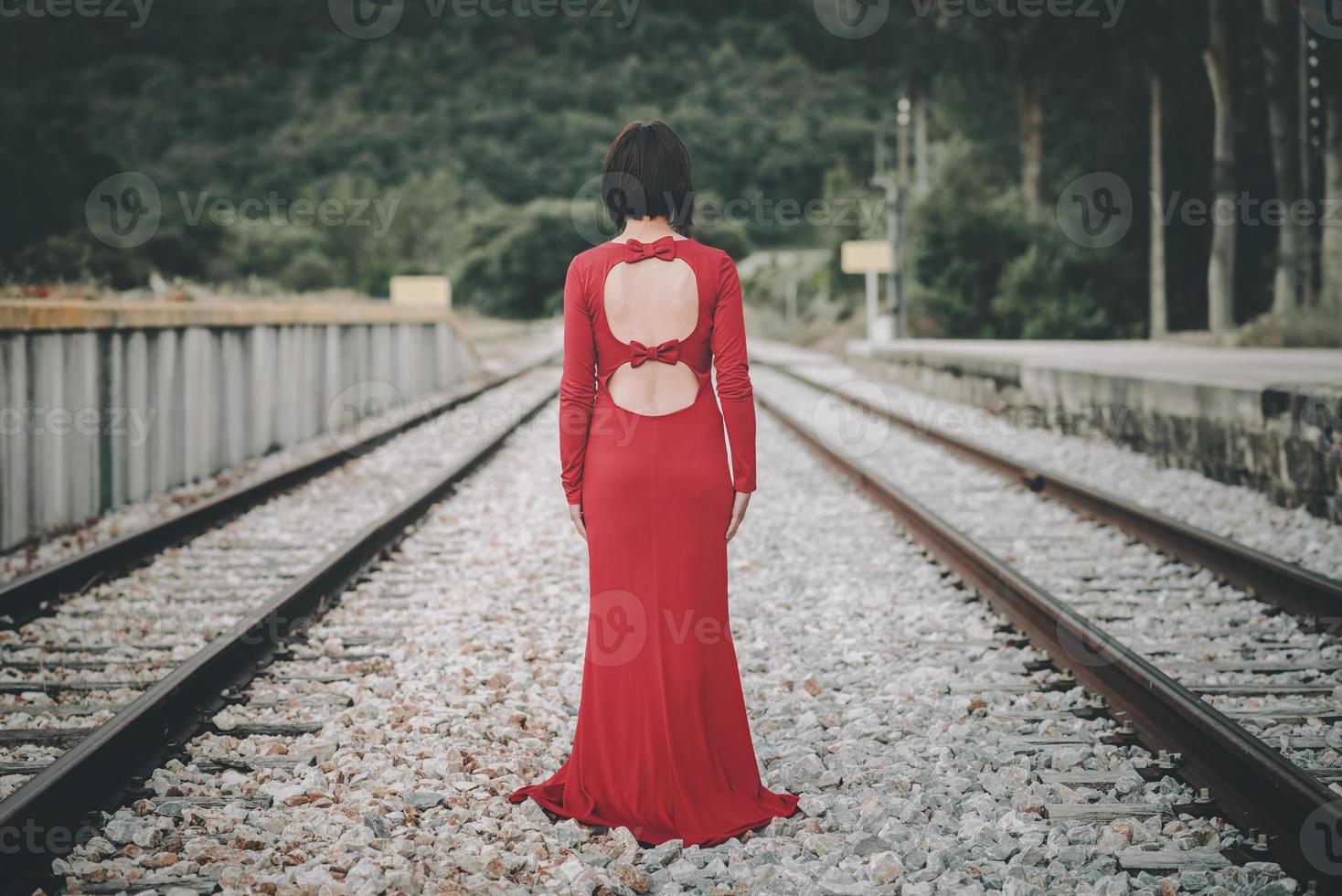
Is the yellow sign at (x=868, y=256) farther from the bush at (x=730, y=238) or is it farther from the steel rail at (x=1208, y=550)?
the bush at (x=730, y=238)

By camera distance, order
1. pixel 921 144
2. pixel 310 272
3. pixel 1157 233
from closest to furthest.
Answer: pixel 1157 233, pixel 921 144, pixel 310 272

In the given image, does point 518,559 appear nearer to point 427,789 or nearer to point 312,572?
point 312,572

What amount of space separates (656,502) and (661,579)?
8.6 inches

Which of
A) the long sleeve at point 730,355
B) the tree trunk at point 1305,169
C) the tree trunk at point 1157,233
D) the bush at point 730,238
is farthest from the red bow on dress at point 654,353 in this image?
the bush at point 730,238

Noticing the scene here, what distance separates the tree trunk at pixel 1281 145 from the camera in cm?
2408

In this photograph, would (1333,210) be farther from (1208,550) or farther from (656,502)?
(656,502)

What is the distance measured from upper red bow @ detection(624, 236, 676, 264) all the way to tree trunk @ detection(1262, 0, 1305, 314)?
78.0ft

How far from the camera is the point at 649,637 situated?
312cm

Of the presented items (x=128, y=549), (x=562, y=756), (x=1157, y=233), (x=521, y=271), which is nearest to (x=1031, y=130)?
(x=1157, y=233)

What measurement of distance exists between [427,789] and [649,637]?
2.79 feet

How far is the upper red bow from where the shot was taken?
296 cm

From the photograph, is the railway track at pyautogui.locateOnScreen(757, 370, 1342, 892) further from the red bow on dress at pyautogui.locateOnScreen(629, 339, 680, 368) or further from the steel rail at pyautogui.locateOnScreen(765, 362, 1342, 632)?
the red bow on dress at pyautogui.locateOnScreen(629, 339, 680, 368)

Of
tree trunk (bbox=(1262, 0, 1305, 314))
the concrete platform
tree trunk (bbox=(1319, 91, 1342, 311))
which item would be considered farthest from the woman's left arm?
tree trunk (bbox=(1262, 0, 1305, 314))

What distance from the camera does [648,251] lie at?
2.97 metres
